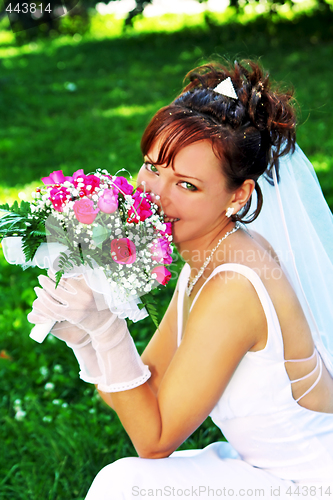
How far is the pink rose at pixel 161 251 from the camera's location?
1.92 m

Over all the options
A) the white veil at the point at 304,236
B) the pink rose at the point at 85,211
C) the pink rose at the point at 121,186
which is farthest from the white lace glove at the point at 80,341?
the white veil at the point at 304,236

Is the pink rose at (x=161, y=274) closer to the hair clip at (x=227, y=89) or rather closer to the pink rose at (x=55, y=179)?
the pink rose at (x=55, y=179)

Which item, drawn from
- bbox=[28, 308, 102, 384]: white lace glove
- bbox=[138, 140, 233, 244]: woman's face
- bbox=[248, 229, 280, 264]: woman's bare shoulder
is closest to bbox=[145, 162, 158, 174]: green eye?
bbox=[138, 140, 233, 244]: woman's face

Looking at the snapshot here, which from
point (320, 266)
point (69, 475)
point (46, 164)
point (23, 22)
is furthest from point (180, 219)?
point (23, 22)

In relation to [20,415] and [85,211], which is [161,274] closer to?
[85,211]

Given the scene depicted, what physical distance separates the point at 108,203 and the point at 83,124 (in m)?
7.99

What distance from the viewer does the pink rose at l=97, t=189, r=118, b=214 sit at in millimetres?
1817

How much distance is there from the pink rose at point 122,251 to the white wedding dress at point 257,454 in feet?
1.42

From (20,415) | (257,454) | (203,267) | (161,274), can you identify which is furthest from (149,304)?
(20,415)

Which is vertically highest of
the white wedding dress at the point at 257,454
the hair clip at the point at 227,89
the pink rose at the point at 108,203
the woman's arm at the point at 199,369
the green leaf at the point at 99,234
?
the hair clip at the point at 227,89

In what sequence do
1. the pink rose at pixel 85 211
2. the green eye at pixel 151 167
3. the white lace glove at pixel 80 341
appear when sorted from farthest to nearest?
the green eye at pixel 151 167
the white lace glove at pixel 80 341
the pink rose at pixel 85 211

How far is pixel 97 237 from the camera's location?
1801mm

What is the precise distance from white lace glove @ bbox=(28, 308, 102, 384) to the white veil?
972mm

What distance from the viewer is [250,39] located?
1388 cm
